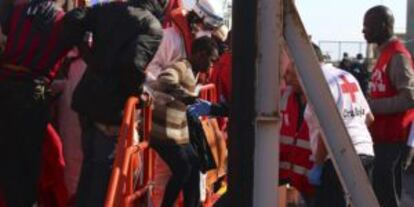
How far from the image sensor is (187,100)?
4.85 m

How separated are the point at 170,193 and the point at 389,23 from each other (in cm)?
207

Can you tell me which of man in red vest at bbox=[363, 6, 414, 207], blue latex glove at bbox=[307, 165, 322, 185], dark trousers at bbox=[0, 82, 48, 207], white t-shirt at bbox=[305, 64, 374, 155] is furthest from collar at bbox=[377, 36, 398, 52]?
dark trousers at bbox=[0, 82, 48, 207]

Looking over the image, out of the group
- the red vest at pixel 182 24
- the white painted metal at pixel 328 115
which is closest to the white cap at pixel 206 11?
the red vest at pixel 182 24

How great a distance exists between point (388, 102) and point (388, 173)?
54 cm

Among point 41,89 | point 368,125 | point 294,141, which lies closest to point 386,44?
point 368,125

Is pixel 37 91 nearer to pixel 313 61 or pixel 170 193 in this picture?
pixel 170 193

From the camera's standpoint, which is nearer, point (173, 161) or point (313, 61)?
point (313, 61)

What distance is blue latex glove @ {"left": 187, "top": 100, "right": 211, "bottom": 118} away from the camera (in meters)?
5.16

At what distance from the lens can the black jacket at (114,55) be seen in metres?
4.13

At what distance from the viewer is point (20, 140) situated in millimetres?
4383

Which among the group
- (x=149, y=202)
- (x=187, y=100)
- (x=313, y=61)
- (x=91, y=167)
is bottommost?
(x=149, y=202)

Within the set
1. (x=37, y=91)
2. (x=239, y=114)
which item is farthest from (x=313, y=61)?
(x=37, y=91)

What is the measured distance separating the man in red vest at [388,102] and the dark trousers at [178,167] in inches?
55.7

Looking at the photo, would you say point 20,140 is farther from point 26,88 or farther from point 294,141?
point 294,141
